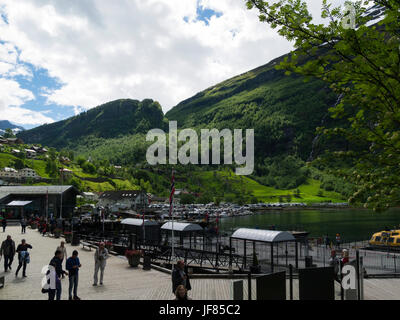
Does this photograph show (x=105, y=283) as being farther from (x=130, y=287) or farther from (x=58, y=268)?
(x=58, y=268)

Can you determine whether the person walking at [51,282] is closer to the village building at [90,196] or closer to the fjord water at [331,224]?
the fjord water at [331,224]

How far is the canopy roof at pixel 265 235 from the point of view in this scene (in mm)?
21844

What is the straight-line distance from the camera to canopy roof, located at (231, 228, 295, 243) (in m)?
21.8

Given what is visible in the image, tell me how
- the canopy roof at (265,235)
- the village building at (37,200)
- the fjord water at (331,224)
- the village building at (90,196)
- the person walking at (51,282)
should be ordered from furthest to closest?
the village building at (90,196), the fjord water at (331,224), the village building at (37,200), the canopy roof at (265,235), the person walking at (51,282)

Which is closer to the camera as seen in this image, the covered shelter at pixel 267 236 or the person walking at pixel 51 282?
the person walking at pixel 51 282

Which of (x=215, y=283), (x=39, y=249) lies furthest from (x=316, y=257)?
(x=39, y=249)

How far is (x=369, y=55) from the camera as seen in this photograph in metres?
6.44

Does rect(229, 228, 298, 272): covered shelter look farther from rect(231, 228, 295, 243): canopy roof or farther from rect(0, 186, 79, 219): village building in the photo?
rect(0, 186, 79, 219): village building

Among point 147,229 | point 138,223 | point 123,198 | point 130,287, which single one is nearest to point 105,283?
point 130,287

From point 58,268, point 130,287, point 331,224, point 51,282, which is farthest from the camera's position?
point 331,224

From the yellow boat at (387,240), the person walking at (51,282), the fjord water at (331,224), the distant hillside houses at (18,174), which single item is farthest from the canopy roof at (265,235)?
the distant hillside houses at (18,174)

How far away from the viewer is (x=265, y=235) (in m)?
22.6

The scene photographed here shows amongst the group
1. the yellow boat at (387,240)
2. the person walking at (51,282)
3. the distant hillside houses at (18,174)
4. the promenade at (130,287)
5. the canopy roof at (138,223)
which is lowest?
the yellow boat at (387,240)

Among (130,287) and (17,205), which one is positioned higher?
(17,205)
